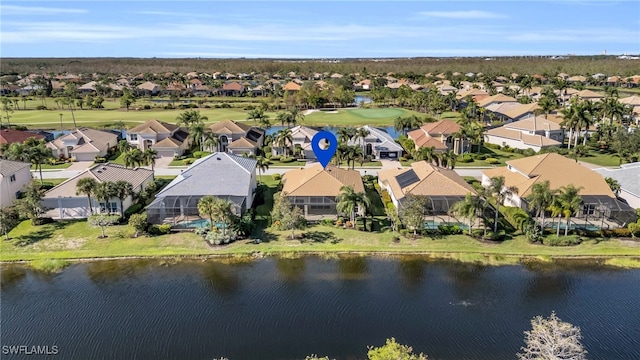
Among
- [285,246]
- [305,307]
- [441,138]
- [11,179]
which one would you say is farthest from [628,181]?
[11,179]

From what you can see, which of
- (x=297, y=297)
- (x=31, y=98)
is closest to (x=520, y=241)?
(x=297, y=297)

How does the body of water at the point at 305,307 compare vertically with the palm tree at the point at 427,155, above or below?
below

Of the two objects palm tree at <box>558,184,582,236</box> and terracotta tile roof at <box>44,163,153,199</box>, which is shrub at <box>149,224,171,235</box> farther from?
Result: palm tree at <box>558,184,582,236</box>

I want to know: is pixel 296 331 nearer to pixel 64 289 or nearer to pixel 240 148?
pixel 64 289

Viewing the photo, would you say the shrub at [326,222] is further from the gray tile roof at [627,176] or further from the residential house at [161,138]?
the residential house at [161,138]

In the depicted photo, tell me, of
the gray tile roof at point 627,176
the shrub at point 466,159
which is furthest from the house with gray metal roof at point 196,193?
the gray tile roof at point 627,176

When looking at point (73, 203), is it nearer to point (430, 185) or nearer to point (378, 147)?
point (430, 185)
